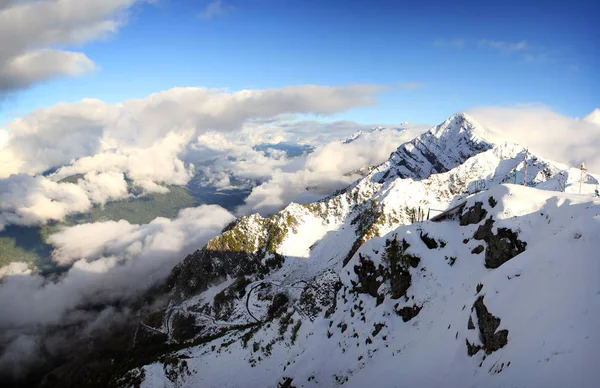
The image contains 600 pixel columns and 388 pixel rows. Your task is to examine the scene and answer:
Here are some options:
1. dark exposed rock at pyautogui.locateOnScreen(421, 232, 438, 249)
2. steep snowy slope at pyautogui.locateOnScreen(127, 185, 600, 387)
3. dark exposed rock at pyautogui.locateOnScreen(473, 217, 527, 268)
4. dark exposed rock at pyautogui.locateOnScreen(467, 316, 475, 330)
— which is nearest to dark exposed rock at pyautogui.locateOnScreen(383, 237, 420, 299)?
steep snowy slope at pyautogui.locateOnScreen(127, 185, 600, 387)

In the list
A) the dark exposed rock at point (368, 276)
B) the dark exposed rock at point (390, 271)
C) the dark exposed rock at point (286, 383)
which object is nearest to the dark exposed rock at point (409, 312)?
the dark exposed rock at point (390, 271)

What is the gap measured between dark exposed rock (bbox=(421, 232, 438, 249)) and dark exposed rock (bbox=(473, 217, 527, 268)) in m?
8.50

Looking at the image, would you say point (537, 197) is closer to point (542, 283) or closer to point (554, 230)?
point (554, 230)

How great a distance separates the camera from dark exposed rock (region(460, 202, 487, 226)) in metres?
46.3

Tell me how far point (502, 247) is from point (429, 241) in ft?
41.3

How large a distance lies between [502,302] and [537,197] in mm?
24465

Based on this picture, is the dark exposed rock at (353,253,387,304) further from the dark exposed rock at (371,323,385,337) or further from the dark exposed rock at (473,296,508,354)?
the dark exposed rock at (473,296,508,354)

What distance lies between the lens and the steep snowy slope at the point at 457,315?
64.7 ft

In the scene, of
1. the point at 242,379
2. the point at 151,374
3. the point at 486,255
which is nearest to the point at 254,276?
the point at 151,374

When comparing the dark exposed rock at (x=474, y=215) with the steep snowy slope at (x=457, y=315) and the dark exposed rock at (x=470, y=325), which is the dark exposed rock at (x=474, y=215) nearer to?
the steep snowy slope at (x=457, y=315)

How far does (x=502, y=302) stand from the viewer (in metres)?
25.6

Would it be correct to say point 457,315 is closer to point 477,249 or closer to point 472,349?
point 472,349

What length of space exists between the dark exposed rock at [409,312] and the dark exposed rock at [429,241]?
11.4 meters

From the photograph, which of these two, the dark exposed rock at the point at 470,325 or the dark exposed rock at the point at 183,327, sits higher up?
the dark exposed rock at the point at 470,325
